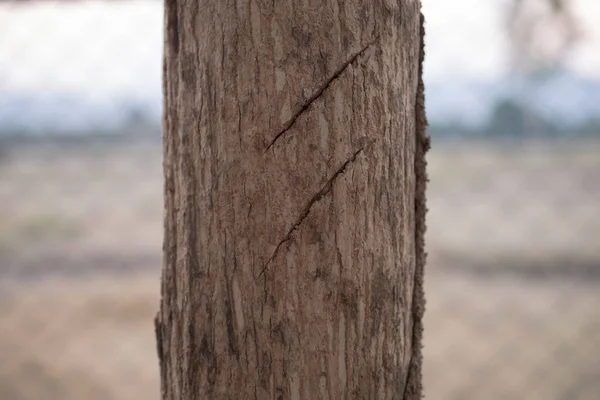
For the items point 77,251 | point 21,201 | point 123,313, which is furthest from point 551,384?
point 21,201

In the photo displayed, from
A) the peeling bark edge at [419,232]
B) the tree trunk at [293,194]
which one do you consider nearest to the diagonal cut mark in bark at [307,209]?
the tree trunk at [293,194]

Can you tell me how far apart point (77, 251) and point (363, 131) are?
1.47 m

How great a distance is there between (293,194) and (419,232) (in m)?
0.18

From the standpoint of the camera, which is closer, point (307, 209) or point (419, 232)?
point (307, 209)

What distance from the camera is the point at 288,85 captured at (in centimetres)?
67

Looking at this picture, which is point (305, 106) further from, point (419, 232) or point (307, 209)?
point (419, 232)

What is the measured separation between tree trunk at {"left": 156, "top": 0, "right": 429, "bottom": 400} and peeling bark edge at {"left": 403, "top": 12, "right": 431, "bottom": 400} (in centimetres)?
5

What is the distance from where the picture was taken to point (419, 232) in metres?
0.78

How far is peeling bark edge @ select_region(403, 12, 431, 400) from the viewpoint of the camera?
0.76 meters

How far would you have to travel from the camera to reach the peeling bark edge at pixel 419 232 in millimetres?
764

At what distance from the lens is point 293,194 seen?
67 cm


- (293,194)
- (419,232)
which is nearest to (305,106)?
(293,194)

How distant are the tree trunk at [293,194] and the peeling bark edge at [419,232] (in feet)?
0.17

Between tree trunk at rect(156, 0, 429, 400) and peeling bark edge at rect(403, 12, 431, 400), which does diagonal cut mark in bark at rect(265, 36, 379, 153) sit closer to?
tree trunk at rect(156, 0, 429, 400)
